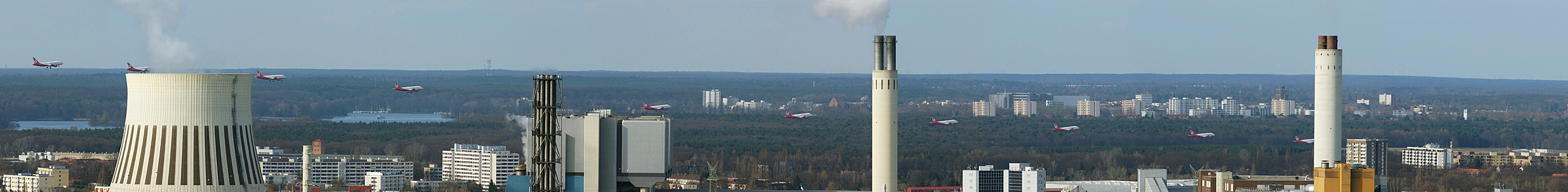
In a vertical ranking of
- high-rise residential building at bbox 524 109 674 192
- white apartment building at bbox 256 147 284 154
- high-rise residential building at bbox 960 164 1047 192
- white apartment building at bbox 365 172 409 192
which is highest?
high-rise residential building at bbox 524 109 674 192

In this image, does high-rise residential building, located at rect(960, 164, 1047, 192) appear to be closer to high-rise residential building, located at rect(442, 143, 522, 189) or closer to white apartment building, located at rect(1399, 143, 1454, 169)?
high-rise residential building, located at rect(442, 143, 522, 189)

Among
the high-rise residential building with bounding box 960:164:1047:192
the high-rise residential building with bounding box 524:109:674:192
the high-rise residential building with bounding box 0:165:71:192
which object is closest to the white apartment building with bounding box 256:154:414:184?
the high-rise residential building with bounding box 0:165:71:192

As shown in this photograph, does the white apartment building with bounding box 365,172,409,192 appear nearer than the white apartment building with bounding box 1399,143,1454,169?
Yes

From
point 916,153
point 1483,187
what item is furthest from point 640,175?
point 916,153

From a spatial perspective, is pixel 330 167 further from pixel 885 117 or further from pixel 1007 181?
pixel 885 117

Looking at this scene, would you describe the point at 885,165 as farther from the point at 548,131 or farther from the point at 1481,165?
the point at 1481,165

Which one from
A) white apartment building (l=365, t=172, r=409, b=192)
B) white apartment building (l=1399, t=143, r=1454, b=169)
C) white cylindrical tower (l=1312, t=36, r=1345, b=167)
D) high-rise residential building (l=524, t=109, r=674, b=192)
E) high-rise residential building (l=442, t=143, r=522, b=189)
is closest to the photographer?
high-rise residential building (l=524, t=109, r=674, b=192)

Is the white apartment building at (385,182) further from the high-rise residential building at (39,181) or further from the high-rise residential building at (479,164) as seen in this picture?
the high-rise residential building at (39,181)

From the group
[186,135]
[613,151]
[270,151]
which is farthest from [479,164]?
[613,151]
